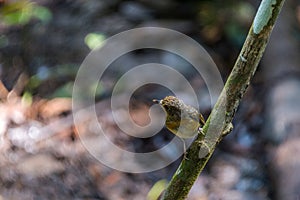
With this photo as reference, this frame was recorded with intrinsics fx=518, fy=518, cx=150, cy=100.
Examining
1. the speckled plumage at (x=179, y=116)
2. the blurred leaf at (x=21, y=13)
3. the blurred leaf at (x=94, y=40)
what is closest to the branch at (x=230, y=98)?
the speckled plumage at (x=179, y=116)

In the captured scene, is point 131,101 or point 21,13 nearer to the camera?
point 131,101

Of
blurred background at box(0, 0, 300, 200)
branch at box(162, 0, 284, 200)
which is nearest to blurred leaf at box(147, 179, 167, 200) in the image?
blurred background at box(0, 0, 300, 200)

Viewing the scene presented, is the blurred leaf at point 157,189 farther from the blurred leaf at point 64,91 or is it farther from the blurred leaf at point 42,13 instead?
the blurred leaf at point 42,13

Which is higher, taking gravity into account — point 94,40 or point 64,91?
point 94,40

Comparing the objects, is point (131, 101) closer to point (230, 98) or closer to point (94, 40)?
point (94, 40)

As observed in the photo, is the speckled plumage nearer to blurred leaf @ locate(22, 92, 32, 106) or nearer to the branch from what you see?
the branch

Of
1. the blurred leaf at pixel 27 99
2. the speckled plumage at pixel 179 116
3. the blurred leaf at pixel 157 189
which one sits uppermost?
the speckled plumage at pixel 179 116

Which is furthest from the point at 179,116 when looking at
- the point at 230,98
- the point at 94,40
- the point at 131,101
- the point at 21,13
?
the point at 21,13
